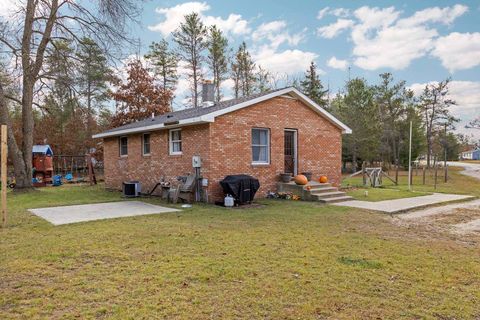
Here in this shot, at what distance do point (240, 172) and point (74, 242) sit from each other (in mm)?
6486

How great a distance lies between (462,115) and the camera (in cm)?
3816

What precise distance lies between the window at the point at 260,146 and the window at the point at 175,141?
2667 mm

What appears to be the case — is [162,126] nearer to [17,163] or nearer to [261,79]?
[17,163]

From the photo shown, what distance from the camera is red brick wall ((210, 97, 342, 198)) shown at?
437 inches

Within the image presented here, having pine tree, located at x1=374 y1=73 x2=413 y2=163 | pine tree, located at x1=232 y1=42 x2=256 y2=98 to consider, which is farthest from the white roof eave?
pine tree, located at x1=374 y1=73 x2=413 y2=163

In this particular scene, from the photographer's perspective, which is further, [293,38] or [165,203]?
[293,38]

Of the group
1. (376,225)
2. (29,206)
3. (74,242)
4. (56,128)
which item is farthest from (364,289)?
(56,128)

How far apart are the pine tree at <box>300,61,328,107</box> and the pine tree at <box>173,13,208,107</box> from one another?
34.5 feet

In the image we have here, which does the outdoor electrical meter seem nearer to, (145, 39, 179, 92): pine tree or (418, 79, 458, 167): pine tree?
(145, 39, 179, 92): pine tree

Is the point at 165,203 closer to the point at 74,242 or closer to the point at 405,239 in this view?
the point at 74,242

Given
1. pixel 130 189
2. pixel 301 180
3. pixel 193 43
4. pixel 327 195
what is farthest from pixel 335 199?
pixel 193 43

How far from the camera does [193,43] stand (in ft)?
98.5

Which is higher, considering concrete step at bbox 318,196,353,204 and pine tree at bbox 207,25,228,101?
pine tree at bbox 207,25,228,101

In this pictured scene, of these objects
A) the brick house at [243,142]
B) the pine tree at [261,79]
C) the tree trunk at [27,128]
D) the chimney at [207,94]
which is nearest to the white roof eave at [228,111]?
the brick house at [243,142]
